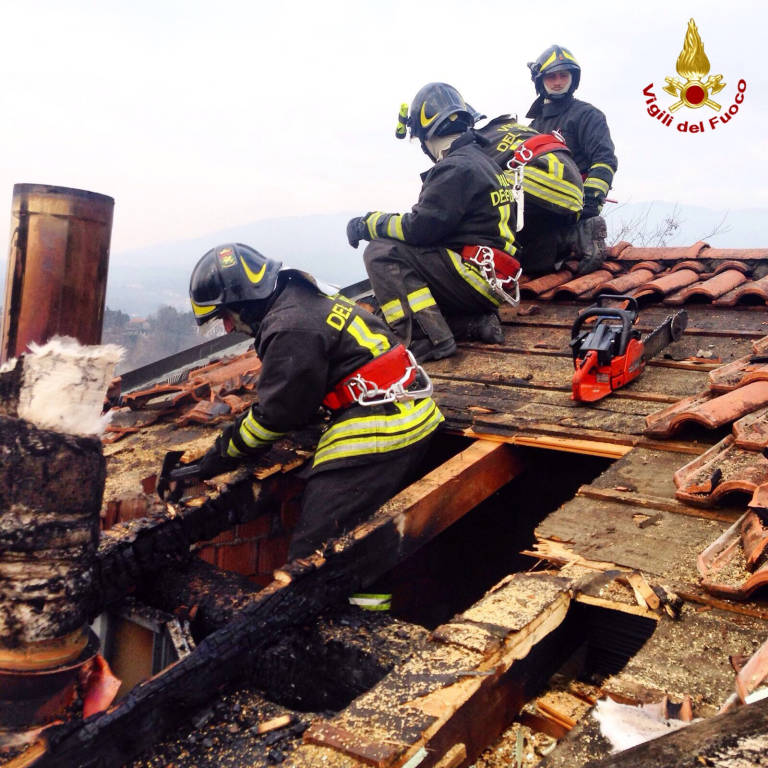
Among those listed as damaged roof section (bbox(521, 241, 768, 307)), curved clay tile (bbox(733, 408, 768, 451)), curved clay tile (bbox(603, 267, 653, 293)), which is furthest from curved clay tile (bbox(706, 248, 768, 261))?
curved clay tile (bbox(733, 408, 768, 451))

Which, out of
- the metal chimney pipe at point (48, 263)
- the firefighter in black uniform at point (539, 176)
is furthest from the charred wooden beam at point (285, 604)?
the firefighter in black uniform at point (539, 176)

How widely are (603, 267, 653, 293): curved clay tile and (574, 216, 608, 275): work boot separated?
314 mm

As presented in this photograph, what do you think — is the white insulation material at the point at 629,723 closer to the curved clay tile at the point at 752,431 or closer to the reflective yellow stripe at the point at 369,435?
the curved clay tile at the point at 752,431

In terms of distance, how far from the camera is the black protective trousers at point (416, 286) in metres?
4.95

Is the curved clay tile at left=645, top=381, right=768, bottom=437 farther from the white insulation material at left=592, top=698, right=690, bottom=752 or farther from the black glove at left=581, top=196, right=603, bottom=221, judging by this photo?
the black glove at left=581, top=196, right=603, bottom=221

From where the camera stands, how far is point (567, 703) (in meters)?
2.00

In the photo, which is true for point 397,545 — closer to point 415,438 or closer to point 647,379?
point 415,438

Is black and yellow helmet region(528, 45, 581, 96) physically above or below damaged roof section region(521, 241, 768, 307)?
above

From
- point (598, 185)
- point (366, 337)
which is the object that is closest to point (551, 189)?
point (598, 185)

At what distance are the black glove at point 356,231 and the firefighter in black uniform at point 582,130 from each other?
2.02m

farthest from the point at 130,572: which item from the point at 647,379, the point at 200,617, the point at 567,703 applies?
the point at 647,379

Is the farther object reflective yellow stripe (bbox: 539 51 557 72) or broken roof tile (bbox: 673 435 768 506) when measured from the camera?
reflective yellow stripe (bbox: 539 51 557 72)

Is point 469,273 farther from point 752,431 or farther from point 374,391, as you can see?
point 752,431

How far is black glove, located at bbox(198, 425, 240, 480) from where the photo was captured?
11.0 ft
